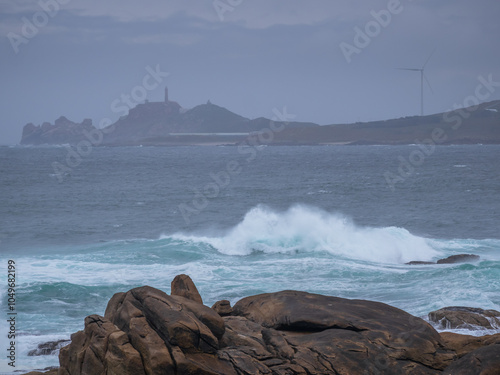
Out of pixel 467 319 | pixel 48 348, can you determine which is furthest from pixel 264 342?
pixel 48 348

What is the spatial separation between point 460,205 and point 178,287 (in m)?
41.1

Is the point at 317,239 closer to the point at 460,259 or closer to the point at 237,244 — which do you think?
the point at 237,244

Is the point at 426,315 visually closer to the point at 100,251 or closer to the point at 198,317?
the point at 198,317

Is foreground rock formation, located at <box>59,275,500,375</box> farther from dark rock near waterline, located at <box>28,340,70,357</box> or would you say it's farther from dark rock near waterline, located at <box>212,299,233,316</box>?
dark rock near waterline, located at <box>28,340,70,357</box>

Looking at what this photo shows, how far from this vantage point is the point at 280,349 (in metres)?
10.4

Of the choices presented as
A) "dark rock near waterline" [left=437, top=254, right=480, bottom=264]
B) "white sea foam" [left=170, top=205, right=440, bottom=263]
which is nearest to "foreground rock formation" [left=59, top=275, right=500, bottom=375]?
"dark rock near waterline" [left=437, top=254, right=480, bottom=264]

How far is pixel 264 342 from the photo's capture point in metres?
10.7

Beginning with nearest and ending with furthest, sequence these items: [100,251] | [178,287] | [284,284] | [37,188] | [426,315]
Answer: [178,287] → [426,315] → [284,284] → [100,251] → [37,188]

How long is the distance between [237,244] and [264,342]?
20.7m

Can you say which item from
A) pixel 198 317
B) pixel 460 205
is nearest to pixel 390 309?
pixel 198 317

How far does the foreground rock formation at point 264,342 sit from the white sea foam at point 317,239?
56.2ft

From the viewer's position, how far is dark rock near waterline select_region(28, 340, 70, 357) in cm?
1466

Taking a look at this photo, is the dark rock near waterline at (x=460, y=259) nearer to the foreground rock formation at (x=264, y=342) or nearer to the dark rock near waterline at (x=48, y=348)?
the foreground rock formation at (x=264, y=342)

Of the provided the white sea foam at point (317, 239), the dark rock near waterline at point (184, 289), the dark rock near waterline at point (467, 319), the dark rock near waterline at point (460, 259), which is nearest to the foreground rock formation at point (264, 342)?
the dark rock near waterline at point (184, 289)
